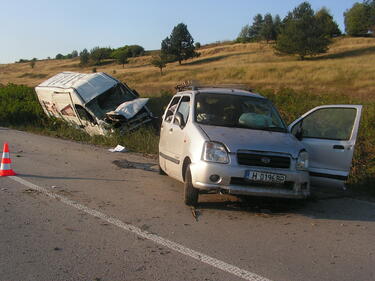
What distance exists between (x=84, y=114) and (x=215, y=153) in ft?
36.7

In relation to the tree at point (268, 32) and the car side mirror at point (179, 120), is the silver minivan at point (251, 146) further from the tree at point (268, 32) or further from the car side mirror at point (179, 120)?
the tree at point (268, 32)

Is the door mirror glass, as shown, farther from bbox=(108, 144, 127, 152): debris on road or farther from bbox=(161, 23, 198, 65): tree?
bbox=(161, 23, 198, 65): tree

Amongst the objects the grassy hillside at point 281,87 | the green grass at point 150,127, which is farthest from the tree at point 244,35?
the green grass at point 150,127

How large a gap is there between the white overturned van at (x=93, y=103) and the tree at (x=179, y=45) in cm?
6069

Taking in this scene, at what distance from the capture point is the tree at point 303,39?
62.1 metres

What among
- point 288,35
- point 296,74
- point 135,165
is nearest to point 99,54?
point 288,35

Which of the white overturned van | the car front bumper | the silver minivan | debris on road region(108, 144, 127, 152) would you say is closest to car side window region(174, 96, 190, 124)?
the silver minivan

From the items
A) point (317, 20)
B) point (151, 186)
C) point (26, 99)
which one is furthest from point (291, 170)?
point (317, 20)

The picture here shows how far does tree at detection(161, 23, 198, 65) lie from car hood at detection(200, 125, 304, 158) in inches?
2876

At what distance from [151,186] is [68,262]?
3758mm

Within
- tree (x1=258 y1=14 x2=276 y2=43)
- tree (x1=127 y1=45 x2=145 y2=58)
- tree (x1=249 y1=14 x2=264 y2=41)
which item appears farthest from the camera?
tree (x1=249 y1=14 x2=264 y2=41)

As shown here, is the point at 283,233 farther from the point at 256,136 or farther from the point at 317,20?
the point at 317,20

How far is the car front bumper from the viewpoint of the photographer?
6.00 meters

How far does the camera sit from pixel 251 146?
612cm
